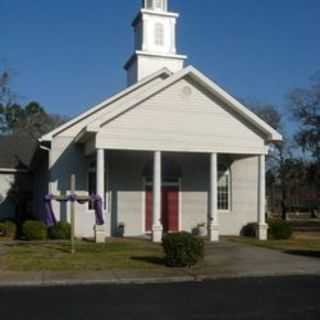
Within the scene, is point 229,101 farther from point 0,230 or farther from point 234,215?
point 0,230

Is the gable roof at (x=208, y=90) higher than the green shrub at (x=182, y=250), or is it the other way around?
the gable roof at (x=208, y=90)

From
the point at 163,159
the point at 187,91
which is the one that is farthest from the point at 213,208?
the point at 187,91

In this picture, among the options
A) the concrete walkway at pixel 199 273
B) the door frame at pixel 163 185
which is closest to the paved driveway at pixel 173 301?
the concrete walkway at pixel 199 273

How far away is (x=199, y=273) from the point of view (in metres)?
16.1

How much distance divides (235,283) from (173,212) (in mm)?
15413

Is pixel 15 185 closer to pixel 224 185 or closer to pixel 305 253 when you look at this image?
pixel 224 185

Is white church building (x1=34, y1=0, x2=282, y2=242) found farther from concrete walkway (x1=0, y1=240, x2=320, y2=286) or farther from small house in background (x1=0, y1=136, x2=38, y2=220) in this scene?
concrete walkway (x1=0, y1=240, x2=320, y2=286)

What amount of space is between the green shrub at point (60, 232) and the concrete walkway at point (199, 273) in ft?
25.5

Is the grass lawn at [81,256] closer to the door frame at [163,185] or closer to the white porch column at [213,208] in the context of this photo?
the white porch column at [213,208]

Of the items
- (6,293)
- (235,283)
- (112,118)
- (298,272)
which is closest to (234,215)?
(112,118)

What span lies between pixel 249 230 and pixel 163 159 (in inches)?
211

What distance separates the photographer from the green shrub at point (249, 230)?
29541 mm

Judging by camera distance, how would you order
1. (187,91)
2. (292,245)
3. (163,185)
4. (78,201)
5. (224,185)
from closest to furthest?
(78,201) → (292,245) → (187,91) → (163,185) → (224,185)

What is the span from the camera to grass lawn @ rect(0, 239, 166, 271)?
56.6 ft
